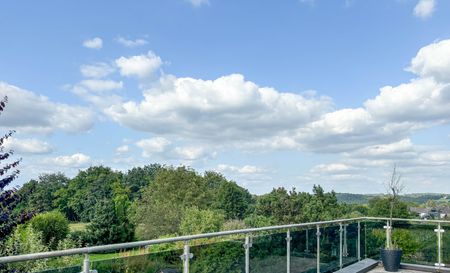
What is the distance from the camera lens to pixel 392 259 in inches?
295

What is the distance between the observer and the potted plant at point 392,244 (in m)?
7.49

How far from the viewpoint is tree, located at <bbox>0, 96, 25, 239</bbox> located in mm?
6926

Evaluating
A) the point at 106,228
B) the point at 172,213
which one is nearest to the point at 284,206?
the point at 172,213

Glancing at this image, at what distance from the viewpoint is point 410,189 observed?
9.16 metres

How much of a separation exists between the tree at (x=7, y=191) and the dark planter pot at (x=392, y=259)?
6329mm

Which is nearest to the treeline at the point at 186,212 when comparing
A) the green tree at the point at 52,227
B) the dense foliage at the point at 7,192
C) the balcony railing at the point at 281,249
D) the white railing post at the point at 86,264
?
the green tree at the point at 52,227

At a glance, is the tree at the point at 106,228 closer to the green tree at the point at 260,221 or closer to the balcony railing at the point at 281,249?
the green tree at the point at 260,221

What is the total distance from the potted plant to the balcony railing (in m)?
0.12

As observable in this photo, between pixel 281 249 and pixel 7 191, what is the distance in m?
4.85

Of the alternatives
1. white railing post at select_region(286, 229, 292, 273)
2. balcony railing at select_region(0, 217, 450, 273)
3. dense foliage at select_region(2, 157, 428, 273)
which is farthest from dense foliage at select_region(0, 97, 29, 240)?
white railing post at select_region(286, 229, 292, 273)

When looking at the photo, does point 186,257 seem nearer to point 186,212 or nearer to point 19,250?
point 19,250

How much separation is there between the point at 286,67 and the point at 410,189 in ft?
21.4

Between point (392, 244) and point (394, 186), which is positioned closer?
point (392, 244)

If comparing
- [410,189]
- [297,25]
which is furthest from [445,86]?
[297,25]
